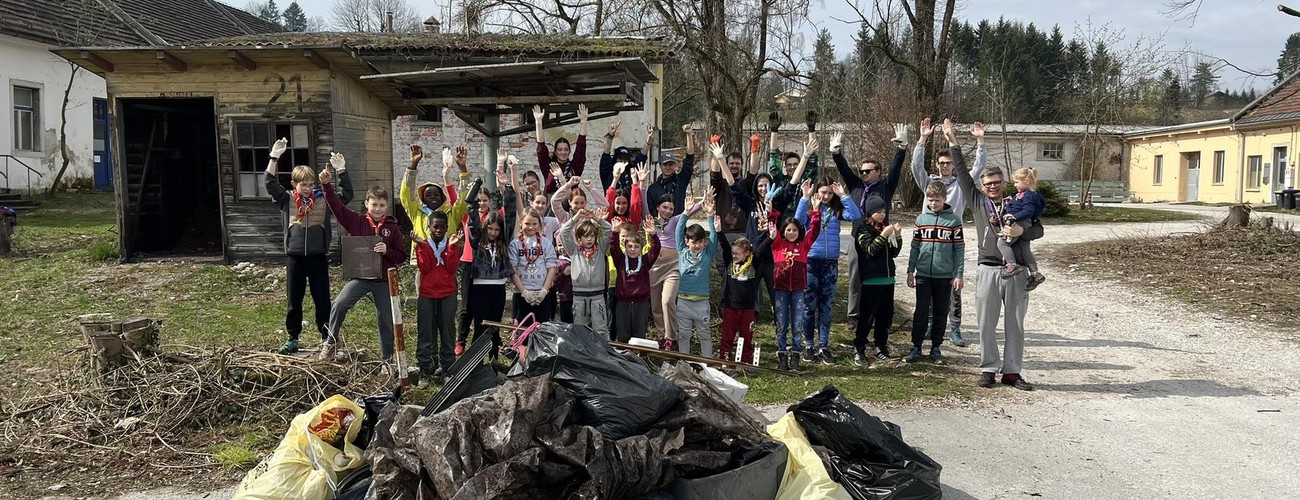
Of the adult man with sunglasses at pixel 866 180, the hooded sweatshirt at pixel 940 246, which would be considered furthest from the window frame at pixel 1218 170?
the hooded sweatshirt at pixel 940 246

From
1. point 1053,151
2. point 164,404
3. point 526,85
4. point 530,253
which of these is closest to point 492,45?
point 526,85

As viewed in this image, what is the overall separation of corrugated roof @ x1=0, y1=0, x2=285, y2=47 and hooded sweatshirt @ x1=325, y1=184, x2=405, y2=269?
15367mm

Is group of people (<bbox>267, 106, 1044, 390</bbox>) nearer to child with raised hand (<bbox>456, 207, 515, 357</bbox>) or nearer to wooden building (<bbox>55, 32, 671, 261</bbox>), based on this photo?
child with raised hand (<bbox>456, 207, 515, 357</bbox>)

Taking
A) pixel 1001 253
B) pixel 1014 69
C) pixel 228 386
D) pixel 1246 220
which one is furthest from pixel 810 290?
pixel 1014 69

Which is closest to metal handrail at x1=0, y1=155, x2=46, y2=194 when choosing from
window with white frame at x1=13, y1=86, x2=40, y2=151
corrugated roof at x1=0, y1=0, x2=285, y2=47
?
window with white frame at x1=13, y1=86, x2=40, y2=151

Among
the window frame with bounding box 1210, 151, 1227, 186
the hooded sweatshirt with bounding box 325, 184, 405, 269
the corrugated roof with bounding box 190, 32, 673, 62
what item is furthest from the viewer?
the window frame with bounding box 1210, 151, 1227, 186

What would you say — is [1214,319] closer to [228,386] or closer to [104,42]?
[228,386]

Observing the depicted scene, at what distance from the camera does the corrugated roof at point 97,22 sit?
21.4 meters

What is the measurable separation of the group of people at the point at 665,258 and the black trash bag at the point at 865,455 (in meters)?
2.48

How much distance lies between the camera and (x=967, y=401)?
21.2 ft

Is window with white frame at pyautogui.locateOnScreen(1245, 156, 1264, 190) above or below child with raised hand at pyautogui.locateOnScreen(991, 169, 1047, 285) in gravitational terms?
above

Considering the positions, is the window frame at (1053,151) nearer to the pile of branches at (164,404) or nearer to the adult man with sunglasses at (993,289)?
the adult man with sunglasses at (993,289)

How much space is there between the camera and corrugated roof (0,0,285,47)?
841 inches

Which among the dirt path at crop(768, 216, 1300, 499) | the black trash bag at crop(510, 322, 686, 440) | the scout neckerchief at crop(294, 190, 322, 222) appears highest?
the scout neckerchief at crop(294, 190, 322, 222)
